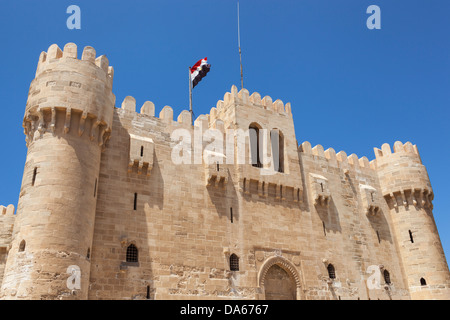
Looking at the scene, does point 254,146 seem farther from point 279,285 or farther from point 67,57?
point 67,57

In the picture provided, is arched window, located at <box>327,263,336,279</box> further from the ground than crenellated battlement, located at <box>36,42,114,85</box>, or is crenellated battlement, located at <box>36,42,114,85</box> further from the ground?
crenellated battlement, located at <box>36,42,114,85</box>

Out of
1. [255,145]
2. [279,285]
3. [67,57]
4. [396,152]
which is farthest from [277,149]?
[67,57]

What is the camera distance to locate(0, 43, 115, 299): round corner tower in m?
12.6

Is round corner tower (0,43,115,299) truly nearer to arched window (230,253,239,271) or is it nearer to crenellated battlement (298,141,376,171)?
arched window (230,253,239,271)

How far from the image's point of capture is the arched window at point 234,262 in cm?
1716

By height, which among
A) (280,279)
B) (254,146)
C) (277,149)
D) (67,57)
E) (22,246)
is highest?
(67,57)

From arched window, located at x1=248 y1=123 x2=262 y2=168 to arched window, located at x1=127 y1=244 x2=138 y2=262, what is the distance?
7.42m

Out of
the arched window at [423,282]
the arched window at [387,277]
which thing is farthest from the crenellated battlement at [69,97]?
the arched window at [423,282]

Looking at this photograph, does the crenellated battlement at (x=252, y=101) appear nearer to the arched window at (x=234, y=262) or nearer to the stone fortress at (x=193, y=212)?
the stone fortress at (x=193, y=212)

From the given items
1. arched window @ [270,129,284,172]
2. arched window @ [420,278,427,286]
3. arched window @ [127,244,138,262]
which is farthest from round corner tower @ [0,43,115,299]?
arched window @ [420,278,427,286]

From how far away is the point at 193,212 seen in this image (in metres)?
17.2

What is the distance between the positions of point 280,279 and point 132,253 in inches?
273

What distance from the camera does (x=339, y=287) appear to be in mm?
19422
